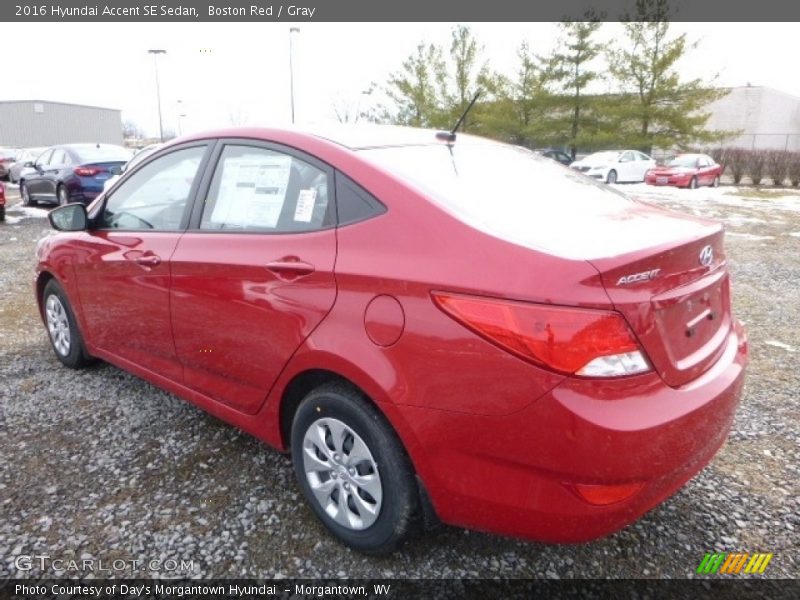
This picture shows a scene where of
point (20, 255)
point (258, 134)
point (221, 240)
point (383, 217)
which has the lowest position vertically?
point (20, 255)

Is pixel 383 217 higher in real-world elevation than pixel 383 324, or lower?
higher

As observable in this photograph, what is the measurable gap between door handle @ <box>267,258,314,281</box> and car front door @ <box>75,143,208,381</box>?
2.63 ft

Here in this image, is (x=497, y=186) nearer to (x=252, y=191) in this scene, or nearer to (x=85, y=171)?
(x=252, y=191)

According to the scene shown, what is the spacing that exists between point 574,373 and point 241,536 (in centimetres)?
156

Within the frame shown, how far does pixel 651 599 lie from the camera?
2.09 meters

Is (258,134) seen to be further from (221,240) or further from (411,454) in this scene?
(411,454)

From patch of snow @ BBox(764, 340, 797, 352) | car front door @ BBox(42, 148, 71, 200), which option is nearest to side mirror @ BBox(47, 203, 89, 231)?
patch of snow @ BBox(764, 340, 797, 352)

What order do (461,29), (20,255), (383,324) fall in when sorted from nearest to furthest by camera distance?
(383,324) < (20,255) < (461,29)

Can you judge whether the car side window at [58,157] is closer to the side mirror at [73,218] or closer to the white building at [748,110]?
the side mirror at [73,218]

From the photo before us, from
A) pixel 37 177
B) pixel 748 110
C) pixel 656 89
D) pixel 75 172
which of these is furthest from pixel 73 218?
pixel 748 110

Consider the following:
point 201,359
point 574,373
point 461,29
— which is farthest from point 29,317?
point 461,29

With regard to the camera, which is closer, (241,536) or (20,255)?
(241,536)

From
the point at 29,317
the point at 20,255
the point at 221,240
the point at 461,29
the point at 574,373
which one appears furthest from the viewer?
the point at 461,29

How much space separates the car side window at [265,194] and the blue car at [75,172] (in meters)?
10.7
